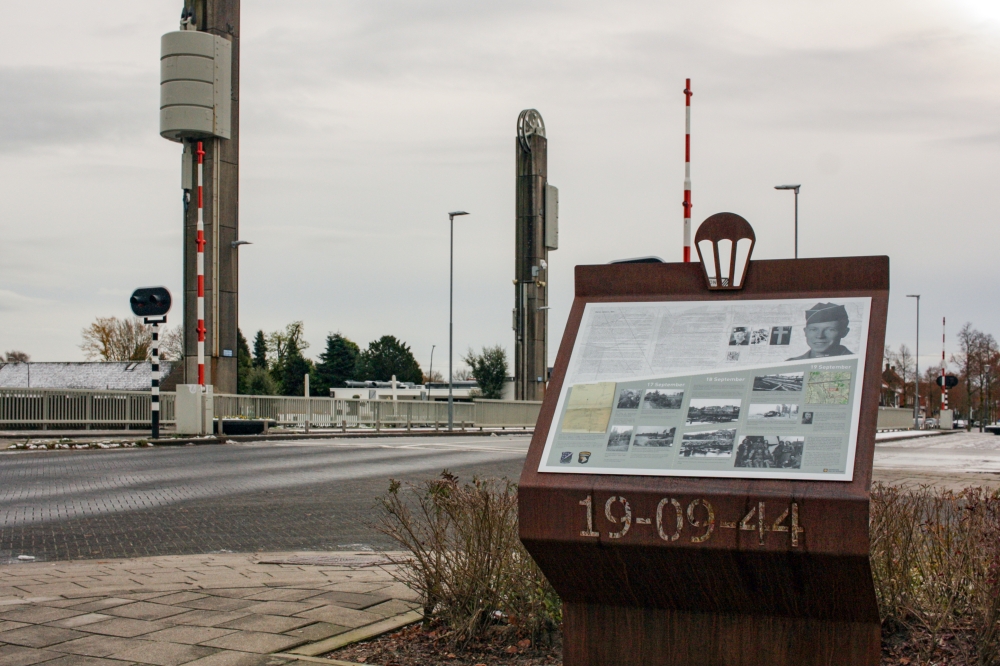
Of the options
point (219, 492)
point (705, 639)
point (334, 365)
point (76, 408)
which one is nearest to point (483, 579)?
point (705, 639)

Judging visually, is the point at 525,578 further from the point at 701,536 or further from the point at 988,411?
the point at 988,411

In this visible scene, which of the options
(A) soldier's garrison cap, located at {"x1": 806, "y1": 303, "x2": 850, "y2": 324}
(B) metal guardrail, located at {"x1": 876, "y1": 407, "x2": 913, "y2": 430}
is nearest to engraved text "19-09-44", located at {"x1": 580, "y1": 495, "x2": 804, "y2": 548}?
(A) soldier's garrison cap, located at {"x1": 806, "y1": 303, "x2": 850, "y2": 324}

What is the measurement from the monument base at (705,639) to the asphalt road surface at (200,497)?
5.06 meters

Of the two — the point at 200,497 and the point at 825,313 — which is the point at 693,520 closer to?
the point at 825,313

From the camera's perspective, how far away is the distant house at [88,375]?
37.2 meters

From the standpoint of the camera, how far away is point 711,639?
12.5 ft

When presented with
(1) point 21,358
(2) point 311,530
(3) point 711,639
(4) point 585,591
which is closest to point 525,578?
(4) point 585,591

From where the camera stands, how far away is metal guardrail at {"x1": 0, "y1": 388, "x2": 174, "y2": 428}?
82.4 ft

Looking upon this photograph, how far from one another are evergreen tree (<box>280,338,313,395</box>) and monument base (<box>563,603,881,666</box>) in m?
92.9

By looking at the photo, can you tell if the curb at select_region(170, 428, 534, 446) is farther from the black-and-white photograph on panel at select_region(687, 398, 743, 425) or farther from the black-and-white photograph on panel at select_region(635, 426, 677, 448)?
the black-and-white photograph on panel at select_region(687, 398, 743, 425)

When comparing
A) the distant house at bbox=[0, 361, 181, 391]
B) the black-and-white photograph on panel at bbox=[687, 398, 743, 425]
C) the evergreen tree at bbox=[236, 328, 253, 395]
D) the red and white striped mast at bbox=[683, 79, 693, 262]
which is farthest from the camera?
the evergreen tree at bbox=[236, 328, 253, 395]

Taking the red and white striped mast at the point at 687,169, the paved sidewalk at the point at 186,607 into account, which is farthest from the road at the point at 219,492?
the red and white striped mast at the point at 687,169

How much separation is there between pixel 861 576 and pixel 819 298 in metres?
1.04

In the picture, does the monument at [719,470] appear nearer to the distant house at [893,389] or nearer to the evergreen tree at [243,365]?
the evergreen tree at [243,365]
